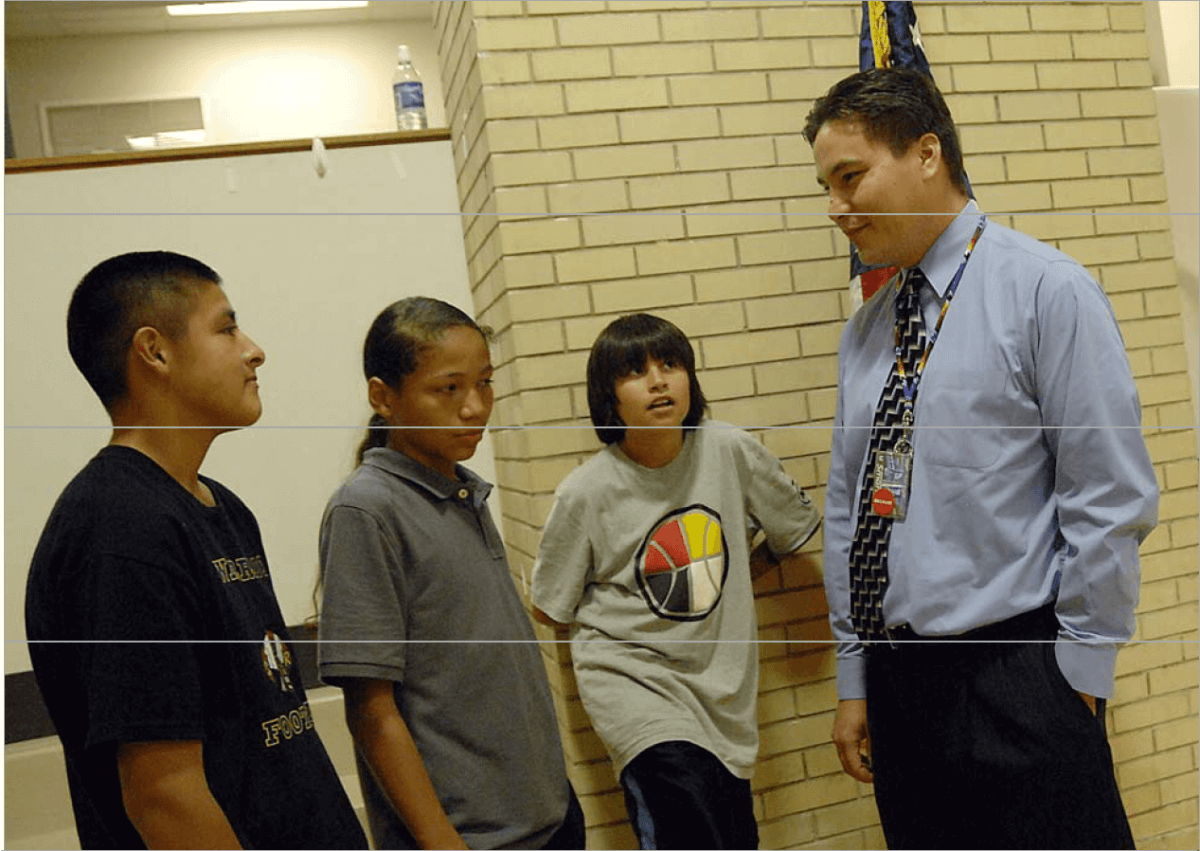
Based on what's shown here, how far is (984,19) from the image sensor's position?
1.12m

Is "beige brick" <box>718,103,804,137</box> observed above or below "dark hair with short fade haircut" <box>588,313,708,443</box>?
above

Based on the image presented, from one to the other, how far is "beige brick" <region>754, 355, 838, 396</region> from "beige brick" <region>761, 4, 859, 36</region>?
34 cm

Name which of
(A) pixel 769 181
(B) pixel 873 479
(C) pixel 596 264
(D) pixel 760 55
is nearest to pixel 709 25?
(D) pixel 760 55

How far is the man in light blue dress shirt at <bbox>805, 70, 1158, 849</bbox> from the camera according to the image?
36.6 inches

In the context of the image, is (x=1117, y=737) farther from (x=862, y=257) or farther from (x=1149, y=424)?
(x=862, y=257)

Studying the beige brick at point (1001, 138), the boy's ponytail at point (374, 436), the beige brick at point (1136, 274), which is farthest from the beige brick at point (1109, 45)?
the boy's ponytail at point (374, 436)

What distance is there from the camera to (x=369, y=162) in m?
0.95

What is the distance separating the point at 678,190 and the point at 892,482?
353 millimetres

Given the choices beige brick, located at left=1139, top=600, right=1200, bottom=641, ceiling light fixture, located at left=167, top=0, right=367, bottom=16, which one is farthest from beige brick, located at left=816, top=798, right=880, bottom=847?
ceiling light fixture, located at left=167, top=0, right=367, bottom=16

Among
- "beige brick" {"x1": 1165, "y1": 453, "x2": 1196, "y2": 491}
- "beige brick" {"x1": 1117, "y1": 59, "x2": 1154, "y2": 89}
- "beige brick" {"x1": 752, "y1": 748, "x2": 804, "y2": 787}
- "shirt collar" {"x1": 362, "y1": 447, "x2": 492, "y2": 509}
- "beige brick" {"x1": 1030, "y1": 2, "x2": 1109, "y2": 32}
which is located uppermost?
"beige brick" {"x1": 1030, "y1": 2, "x2": 1109, "y2": 32}

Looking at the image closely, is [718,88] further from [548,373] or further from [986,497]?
[986,497]

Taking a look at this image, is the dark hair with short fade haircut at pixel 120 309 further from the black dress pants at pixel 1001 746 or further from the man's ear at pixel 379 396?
the black dress pants at pixel 1001 746

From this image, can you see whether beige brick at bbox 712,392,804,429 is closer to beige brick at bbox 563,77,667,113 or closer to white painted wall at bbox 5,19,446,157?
beige brick at bbox 563,77,667,113

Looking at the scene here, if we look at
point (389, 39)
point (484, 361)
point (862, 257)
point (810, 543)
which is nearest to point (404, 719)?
point (484, 361)
